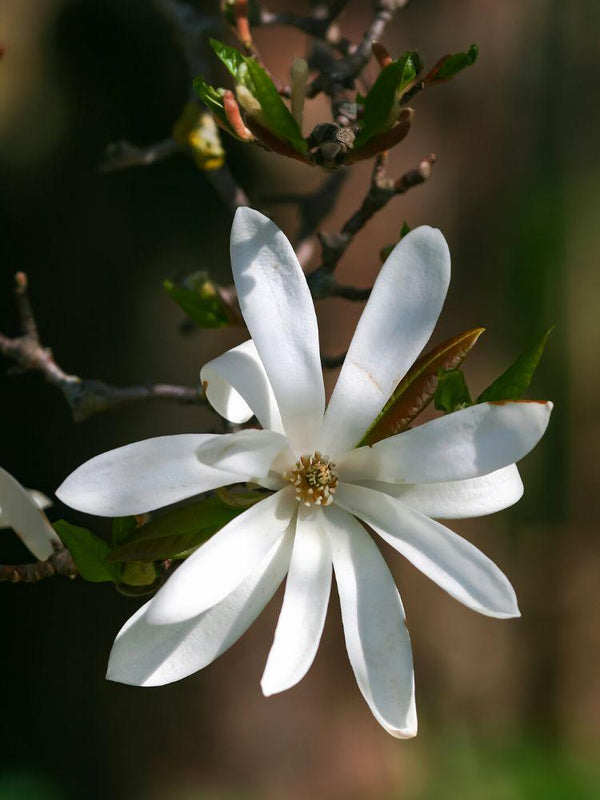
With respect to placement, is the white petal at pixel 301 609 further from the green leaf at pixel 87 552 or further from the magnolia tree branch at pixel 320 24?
the magnolia tree branch at pixel 320 24

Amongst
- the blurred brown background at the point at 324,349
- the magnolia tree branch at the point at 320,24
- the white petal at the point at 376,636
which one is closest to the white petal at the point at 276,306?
the white petal at the point at 376,636

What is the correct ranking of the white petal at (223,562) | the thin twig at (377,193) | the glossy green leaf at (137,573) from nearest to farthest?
the white petal at (223,562)
the glossy green leaf at (137,573)
the thin twig at (377,193)

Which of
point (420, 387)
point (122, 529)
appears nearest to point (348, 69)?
point (420, 387)

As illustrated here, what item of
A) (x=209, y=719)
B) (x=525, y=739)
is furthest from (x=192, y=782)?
(x=525, y=739)

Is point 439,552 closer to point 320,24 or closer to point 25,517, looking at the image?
point 25,517

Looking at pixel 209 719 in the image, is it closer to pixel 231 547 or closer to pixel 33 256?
pixel 33 256

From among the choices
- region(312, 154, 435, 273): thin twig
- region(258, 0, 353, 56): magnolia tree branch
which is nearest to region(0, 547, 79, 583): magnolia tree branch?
region(312, 154, 435, 273): thin twig

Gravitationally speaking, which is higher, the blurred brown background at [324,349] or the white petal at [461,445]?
the white petal at [461,445]
